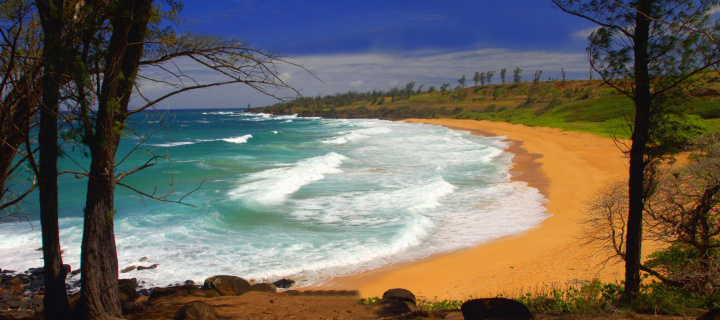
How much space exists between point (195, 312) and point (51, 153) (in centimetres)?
268

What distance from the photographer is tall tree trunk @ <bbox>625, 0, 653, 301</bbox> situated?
5.39m

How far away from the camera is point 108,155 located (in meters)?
4.38

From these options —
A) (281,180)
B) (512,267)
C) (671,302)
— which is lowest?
(512,267)

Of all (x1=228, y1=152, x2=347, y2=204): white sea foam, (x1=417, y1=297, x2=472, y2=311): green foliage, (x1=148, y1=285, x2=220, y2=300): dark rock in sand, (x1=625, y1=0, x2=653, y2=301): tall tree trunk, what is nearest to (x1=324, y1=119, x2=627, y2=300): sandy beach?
(x1=417, y1=297, x2=472, y2=311): green foliage

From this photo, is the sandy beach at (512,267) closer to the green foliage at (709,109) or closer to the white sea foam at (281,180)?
the white sea foam at (281,180)

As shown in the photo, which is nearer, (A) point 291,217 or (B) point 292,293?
(B) point 292,293

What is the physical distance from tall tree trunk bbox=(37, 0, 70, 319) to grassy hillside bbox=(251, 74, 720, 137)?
8.03 ft

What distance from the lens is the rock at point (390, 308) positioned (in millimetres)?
6057

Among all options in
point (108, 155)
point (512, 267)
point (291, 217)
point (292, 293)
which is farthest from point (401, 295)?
point (291, 217)

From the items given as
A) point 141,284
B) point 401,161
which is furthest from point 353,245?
point 401,161

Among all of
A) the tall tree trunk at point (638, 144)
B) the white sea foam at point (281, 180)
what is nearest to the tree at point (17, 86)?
the tall tree trunk at point (638, 144)

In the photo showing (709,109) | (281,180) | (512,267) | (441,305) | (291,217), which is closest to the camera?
(441,305)

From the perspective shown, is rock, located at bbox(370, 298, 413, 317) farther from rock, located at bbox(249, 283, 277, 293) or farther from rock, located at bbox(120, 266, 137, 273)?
rock, located at bbox(120, 266, 137, 273)

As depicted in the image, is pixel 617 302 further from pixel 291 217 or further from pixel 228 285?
pixel 291 217
